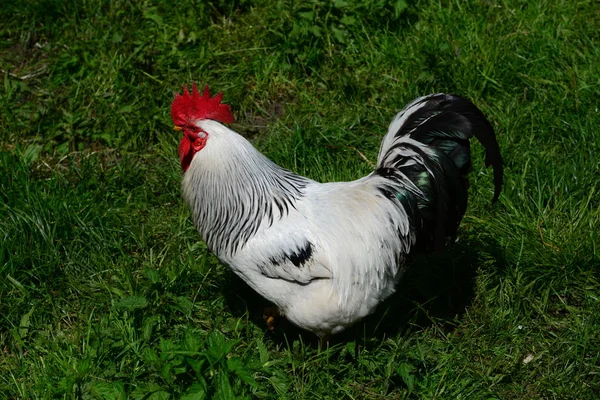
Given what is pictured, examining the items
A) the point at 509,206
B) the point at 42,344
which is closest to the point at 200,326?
the point at 42,344

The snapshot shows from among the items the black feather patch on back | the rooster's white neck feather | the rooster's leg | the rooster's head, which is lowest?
the rooster's leg

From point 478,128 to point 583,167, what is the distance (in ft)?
4.68

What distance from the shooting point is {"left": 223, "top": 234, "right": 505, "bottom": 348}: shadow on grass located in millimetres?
3975

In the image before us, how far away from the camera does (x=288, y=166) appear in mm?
4723

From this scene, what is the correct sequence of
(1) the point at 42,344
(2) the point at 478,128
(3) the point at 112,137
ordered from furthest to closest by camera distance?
1. (3) the point at 112,137
2. (1) the point at 42,344
3. (2) the point at 478,128

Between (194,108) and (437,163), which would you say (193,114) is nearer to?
(194,108)

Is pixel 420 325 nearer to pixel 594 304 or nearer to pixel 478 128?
pixel 594 304

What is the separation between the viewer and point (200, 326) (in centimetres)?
402

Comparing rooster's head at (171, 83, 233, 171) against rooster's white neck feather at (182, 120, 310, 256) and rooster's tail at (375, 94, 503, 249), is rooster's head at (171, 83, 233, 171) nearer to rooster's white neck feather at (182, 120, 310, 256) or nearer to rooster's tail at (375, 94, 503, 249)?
rooster's white neck feather at (182, 120, 310, 256)

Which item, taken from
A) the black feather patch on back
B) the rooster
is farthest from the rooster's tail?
the black feather patch on back

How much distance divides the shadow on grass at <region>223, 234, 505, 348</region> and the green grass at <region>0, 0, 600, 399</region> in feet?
0.04

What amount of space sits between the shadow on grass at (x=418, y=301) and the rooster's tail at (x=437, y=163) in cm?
57

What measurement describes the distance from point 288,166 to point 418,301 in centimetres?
129

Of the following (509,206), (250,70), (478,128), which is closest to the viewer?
(478,128)
